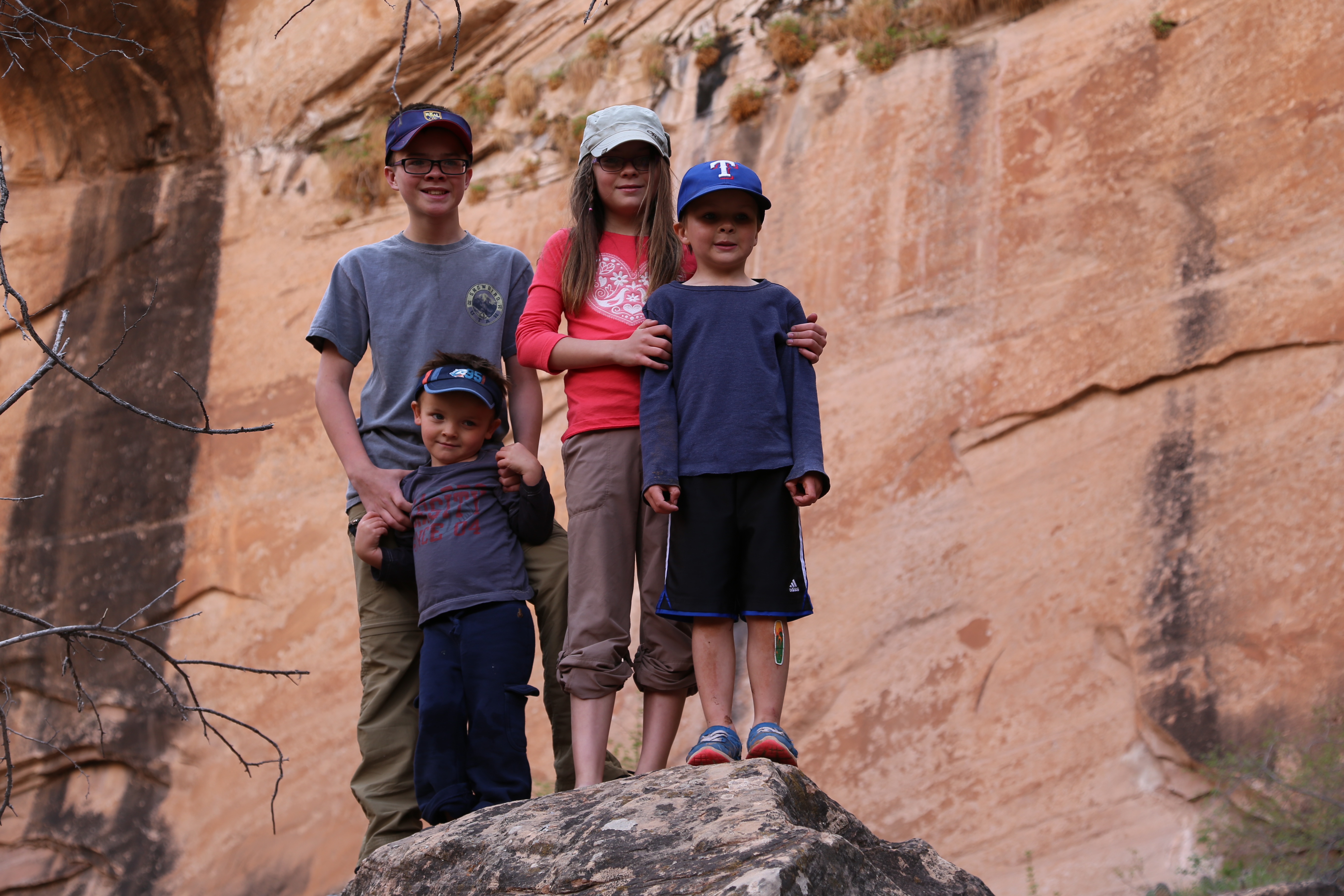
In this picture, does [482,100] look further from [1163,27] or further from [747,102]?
[1163,27]

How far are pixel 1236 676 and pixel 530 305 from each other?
3.15 metres

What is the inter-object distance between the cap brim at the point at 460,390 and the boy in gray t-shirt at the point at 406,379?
15cm

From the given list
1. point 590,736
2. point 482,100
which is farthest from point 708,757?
point 482,100

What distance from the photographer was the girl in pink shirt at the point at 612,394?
2.44m

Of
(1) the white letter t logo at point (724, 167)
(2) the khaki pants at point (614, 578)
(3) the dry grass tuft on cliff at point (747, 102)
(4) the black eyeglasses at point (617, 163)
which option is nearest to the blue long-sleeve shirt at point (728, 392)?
(2) the khaki pants at point (614, 578)

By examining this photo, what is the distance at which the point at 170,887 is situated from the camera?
241 inches

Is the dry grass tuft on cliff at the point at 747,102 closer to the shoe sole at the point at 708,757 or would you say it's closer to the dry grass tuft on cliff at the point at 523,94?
the dry grass tuft on cliff at the point at 523,94

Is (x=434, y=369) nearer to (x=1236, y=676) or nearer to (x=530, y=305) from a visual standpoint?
(x=530, y=305)

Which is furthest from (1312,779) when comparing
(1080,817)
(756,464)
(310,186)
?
(310,186)

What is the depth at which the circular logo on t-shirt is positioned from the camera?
2.80 metres

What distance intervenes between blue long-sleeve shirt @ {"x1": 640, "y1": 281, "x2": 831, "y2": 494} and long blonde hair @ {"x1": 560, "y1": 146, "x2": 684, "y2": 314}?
0.51 ft

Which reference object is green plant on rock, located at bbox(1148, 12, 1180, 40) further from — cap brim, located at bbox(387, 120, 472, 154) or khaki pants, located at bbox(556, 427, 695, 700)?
khaki pants, located at bbox(556, 427, 695, 700)

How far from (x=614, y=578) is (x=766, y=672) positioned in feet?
1.28

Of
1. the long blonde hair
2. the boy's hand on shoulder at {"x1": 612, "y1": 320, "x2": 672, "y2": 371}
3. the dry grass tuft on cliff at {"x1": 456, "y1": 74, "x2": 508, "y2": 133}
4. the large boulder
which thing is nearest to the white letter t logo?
the long blonde hair
